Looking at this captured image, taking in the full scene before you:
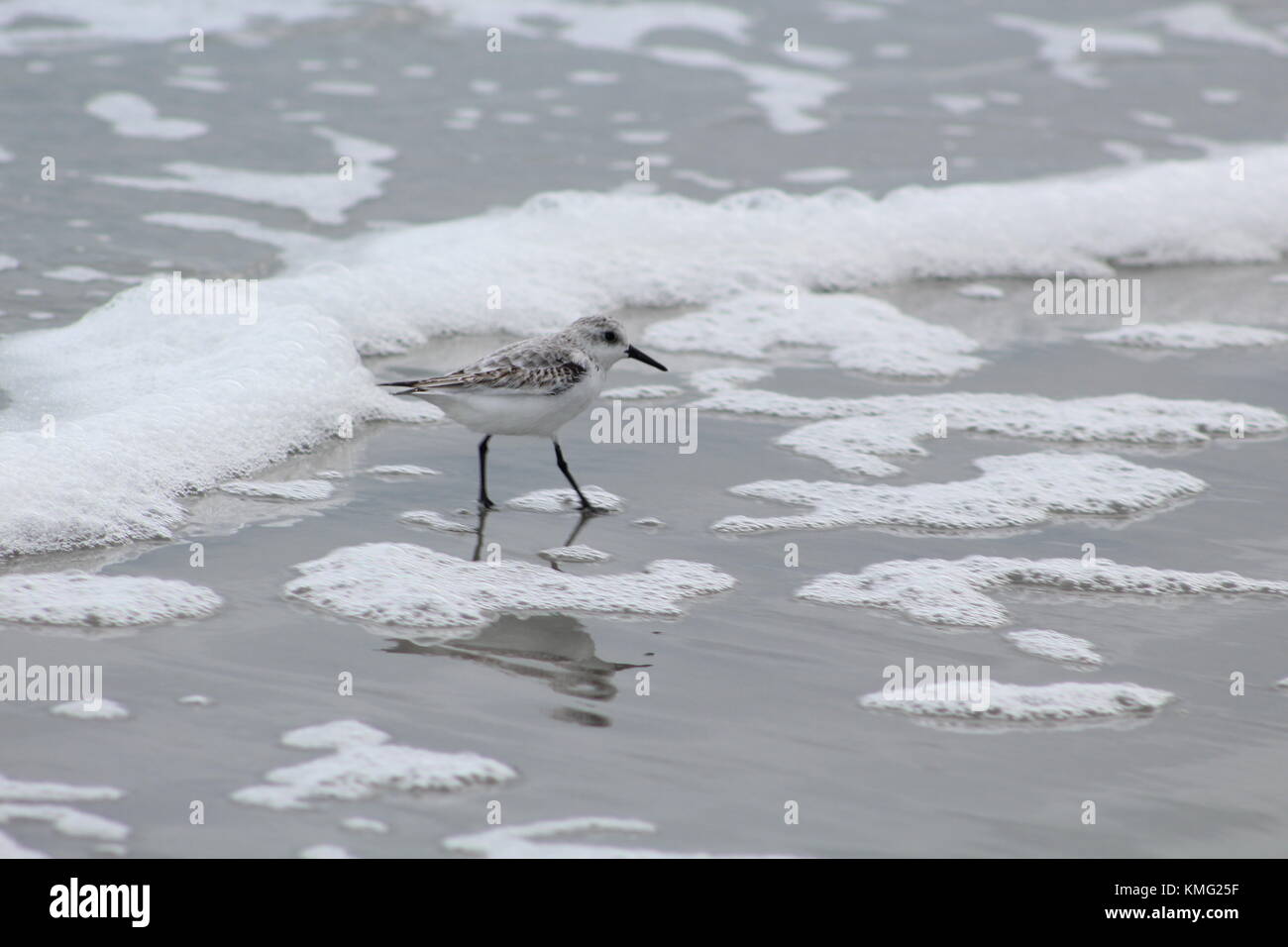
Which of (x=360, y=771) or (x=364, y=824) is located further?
(x=360, y=771)

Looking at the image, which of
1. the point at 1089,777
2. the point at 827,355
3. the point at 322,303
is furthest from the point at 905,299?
the point at 1089,777

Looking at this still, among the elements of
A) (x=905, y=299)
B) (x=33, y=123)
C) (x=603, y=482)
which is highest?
(x=33, y=123)

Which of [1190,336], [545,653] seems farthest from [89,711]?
[1190,336]

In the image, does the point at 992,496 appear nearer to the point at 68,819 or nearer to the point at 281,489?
the point at 281,489

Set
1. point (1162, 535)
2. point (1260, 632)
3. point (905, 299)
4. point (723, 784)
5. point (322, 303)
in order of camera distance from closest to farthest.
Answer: point (723, 784) → point (1260, 632) → point (1162, 535) → point (322, 303) → point (905, 299)

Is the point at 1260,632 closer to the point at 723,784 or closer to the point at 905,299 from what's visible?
the point at 723,784

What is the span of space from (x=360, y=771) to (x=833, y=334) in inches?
200

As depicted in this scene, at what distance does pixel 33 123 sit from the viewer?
35.9 ft

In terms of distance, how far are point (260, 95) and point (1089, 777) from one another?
10046 mm

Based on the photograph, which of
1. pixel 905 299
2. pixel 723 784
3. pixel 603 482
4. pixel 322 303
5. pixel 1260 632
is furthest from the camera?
pixel 905 299

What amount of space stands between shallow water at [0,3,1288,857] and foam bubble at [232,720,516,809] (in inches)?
2.0

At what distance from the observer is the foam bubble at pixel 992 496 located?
5809 millimetres

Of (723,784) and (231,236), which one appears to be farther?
(231,236)

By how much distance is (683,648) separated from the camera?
4.66 m
